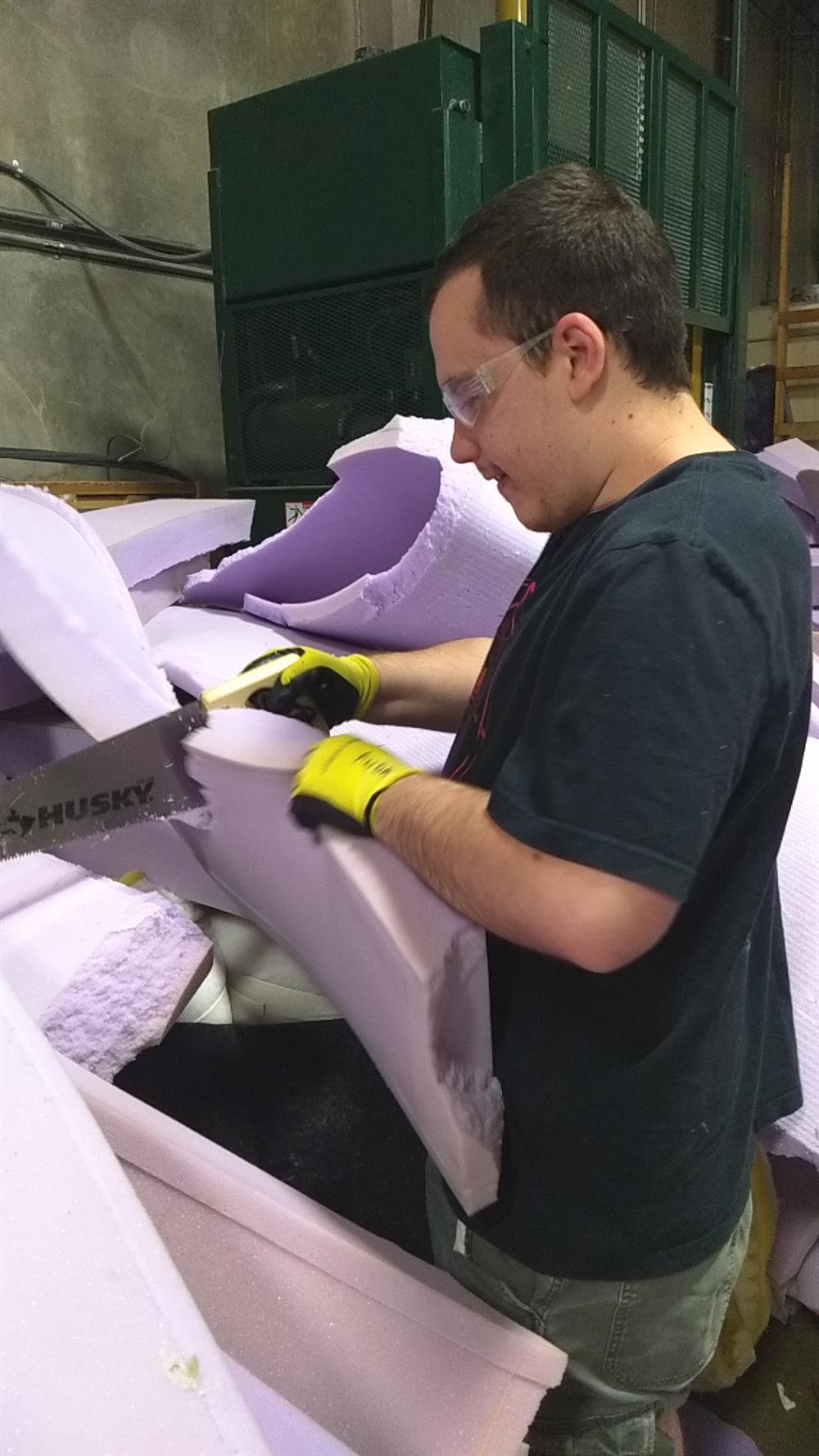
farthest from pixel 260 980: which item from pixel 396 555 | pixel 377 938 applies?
pixel 396 555

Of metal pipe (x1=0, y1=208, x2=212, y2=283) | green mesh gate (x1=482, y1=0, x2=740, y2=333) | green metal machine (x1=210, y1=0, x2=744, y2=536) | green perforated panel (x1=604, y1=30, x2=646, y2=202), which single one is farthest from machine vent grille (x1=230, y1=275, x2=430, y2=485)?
metal pipe (x1=0, y1=208, x2=212, y2=283)

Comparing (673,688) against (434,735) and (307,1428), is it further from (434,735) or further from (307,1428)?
(434,735)

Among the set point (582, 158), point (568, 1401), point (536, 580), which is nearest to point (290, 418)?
point (582, 158)

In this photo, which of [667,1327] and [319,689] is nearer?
[667,1327]

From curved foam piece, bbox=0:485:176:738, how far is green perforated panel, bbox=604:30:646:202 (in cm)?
176

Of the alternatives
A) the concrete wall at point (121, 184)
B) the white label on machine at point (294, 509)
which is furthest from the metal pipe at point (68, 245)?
the white label on machine at point (294, 509)

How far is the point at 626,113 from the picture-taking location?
2.34m

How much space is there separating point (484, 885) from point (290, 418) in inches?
67.9

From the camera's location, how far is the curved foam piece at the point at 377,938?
724 mm

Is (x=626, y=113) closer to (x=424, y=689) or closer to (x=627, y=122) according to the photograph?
(x=627, y=122)

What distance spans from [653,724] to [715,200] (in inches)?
109

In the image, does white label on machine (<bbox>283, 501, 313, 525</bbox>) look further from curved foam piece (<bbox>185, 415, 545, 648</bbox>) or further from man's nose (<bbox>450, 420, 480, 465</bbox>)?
man's nose (<bbox>450, 420, 480, 465</bbox>)

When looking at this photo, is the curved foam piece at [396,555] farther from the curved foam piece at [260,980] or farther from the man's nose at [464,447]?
the curved foam piece at [260,980]

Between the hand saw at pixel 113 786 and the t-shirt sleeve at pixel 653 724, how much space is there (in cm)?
44
